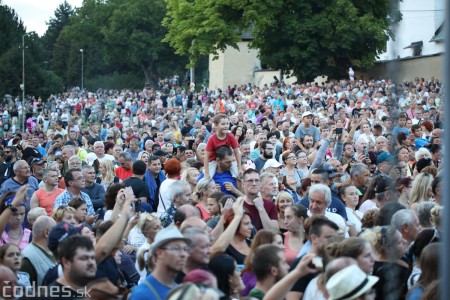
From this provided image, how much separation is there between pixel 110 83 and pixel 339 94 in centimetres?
7403

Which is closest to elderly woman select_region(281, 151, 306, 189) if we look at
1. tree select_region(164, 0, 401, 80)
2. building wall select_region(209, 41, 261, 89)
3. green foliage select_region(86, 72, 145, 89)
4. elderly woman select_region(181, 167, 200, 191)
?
elderly woman select_region(181, 167, 200, 191)

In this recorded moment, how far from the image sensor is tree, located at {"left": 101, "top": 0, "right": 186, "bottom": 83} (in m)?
104

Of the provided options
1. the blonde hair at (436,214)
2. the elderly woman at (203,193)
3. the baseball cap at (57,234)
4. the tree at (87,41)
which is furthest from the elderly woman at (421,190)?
the tree at (87,41)

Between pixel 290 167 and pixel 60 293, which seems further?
pixel 290 167

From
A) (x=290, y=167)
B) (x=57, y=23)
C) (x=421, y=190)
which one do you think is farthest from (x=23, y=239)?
(x=57, y=23)

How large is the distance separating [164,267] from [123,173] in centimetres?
900

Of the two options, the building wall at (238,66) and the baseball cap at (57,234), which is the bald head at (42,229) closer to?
the baseball cap at (57,234)

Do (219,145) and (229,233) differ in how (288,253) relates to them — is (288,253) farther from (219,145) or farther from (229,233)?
(219,145)

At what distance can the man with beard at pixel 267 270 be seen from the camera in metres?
6.85

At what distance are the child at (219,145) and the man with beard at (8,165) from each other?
390 cm

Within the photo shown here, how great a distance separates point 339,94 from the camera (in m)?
35.8

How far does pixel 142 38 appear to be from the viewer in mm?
103562

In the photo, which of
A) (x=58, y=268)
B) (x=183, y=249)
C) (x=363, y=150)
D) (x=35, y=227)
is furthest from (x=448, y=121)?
(x=363, y=150)

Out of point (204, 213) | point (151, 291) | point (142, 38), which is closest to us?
point (151, 291)
